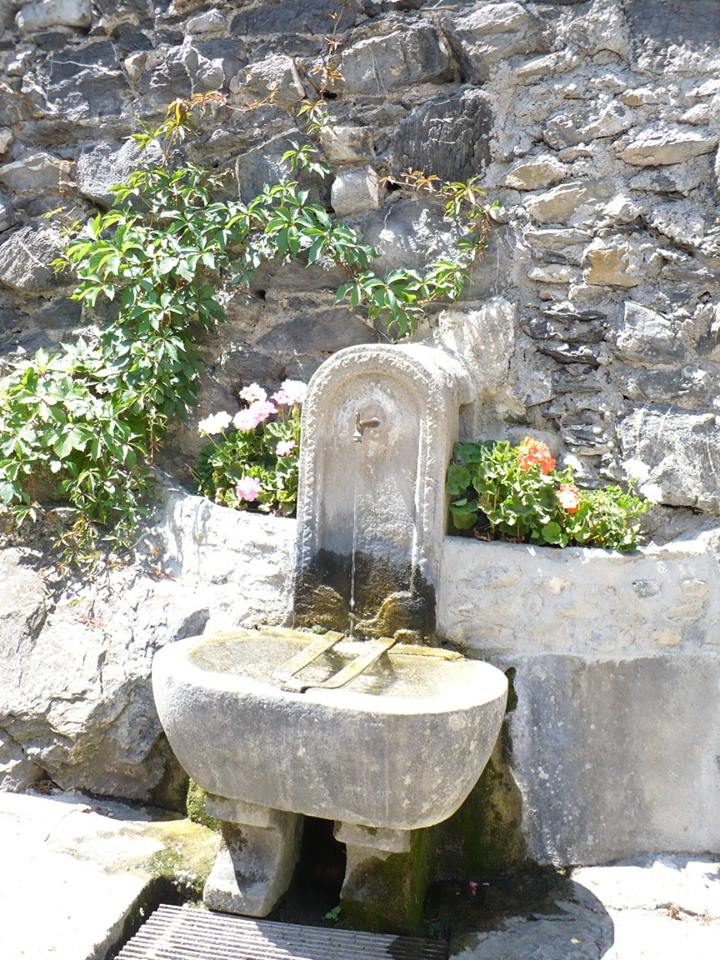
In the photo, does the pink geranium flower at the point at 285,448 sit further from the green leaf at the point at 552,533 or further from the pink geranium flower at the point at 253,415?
the green leaf at the point at 552,533

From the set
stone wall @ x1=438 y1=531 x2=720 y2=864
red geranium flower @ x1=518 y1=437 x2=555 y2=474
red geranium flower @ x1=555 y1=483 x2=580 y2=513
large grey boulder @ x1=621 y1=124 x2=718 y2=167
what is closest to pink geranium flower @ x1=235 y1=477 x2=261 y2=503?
stone wall @ x1=438 y1=531 x2=720 y2=864

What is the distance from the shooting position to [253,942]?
7.42 feet

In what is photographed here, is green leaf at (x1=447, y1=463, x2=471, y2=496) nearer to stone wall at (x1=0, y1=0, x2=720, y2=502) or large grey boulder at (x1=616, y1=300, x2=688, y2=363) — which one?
stone wall at (x1=0, y1=0, x2=720, y2=502)

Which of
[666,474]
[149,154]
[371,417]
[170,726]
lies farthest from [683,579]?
[149,154]

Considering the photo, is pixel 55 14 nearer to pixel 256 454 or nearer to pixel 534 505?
pixel 256 454

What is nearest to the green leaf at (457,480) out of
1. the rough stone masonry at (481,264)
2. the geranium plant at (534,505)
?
the geranium plant at (534,505)

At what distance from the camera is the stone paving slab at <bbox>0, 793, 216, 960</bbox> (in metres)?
2.17

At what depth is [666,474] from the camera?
9.38ft

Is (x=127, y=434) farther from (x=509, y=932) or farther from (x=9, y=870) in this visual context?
(x=509, y=932)

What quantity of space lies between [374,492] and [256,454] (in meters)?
0.62

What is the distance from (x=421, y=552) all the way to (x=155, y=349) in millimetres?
1321

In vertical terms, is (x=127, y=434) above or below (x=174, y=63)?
below

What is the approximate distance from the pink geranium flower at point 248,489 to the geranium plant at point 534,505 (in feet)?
2.11

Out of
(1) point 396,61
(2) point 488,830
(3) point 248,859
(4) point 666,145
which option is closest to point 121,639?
(3) point 248,859
